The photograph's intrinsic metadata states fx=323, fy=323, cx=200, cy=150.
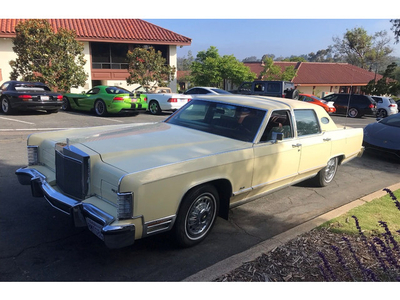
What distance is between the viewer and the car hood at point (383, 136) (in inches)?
324

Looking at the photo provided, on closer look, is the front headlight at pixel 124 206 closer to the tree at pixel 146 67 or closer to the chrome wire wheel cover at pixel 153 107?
the chrome wire wheel cover at pixel 153 107

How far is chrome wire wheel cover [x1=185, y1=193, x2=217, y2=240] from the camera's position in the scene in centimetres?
354

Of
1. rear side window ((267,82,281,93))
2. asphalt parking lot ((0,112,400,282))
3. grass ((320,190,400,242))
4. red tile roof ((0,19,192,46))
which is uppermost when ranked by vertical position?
red tile roof ((0,19,192,46))

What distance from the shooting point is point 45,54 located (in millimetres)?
16109

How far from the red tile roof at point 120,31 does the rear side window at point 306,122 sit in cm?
1923

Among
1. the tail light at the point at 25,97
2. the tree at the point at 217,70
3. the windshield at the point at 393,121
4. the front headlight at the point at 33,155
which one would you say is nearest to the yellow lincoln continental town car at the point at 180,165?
the front headlight at the point at 33,155

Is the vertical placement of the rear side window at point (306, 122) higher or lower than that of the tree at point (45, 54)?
lower

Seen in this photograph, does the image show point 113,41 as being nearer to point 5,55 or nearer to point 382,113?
point 5,55

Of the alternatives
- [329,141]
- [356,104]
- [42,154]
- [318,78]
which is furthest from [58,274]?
[318,78]

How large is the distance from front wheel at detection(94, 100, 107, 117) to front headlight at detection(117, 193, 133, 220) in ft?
36.6

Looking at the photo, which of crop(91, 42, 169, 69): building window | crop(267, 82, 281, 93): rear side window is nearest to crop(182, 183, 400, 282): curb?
crop(267, 82, 281, 93): rear side window

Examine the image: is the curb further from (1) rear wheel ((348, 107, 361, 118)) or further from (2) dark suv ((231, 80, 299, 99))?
(1) rear wheel ((348, 107, 361, 118))

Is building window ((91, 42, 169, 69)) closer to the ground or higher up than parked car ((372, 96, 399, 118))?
higher up

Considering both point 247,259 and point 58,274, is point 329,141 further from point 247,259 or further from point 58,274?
point 58,274
